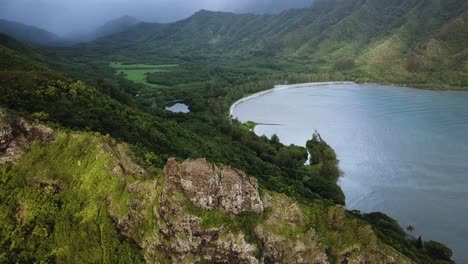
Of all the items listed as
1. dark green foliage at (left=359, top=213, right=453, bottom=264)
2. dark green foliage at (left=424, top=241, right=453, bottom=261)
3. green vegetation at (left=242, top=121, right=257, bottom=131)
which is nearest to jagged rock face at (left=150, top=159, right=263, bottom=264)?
dark green foliage at (left=359, top=213, right=453, bottom=264)

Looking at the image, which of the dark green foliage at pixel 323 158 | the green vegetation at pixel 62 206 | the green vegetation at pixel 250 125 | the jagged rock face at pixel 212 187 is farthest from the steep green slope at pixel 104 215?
the green vegetation at pixel 250 125

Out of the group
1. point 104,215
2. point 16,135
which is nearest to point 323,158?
point 104,215

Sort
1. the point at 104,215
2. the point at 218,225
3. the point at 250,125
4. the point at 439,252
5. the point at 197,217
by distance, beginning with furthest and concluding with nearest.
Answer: the point at 250,125, the point at 439,252, the point at 104,215, the point at 218,225, the point at 197,217

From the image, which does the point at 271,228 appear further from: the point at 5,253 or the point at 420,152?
the point at 420,152

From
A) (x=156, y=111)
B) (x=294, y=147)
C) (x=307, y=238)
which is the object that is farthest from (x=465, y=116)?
(x=307, y=238)

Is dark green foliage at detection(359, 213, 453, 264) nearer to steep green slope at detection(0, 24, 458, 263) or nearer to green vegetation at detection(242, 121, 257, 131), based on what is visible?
steep green slope at detection(0, 24, 458, 263)

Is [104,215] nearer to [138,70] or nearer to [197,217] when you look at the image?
[197,217]

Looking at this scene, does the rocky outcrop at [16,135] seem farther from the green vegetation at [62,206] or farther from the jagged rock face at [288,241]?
the jagged rock face at [288,241]
